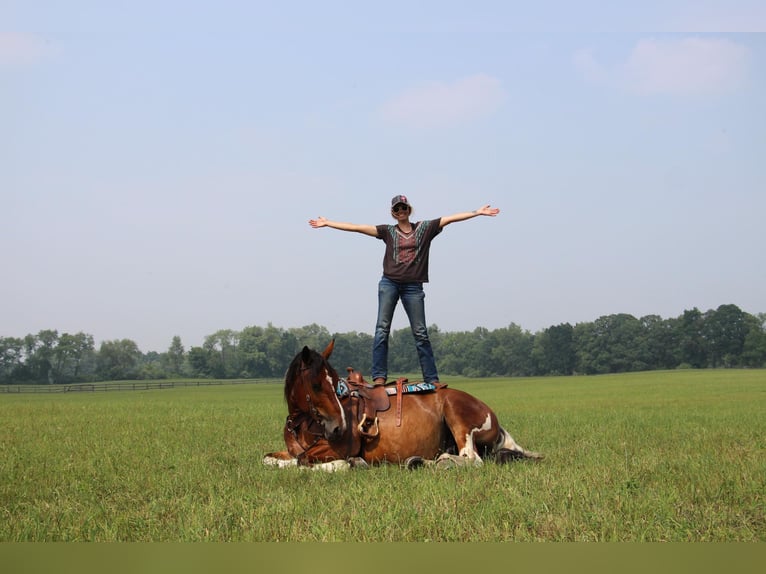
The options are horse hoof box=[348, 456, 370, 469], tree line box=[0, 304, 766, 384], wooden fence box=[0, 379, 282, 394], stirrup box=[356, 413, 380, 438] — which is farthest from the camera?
tree line box=[0, 304, 766, 384]

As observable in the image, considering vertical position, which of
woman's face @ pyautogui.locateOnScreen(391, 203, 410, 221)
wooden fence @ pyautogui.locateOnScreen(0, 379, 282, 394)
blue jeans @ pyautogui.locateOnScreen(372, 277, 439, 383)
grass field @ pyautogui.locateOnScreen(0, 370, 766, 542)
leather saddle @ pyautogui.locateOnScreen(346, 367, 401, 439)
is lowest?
wooden fence @ pyautogui.locateOnScreen(0, 379, 282, 394)

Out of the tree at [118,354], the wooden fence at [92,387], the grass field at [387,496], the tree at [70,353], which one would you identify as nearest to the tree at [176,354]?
the tree at [118,354]

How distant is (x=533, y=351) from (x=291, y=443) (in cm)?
11752

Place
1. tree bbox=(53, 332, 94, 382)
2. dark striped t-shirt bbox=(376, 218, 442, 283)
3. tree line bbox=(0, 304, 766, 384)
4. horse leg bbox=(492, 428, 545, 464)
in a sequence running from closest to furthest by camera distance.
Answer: horse leg bbox=(492, 428, 545, 464) < dark striped t-shirt bbox=(376, 218, 442, 283) < tree line bbox=(0, 304, 766, 384) < tree bbox=(53, 332, 94, 382)

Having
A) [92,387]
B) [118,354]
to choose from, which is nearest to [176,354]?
[118,354]

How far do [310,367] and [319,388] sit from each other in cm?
29

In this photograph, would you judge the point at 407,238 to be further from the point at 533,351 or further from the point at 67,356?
the point at 67,356

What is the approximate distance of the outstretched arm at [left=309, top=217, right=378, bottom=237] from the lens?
11.1 meters

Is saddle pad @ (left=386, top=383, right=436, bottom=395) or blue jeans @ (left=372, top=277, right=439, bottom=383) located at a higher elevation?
blue jeans @ (left=372, top=277, right=439, bottom=383)

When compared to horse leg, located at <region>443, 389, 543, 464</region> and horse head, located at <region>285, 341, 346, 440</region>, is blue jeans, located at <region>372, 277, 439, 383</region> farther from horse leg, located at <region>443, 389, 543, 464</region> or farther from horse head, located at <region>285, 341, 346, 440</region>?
horse head, located at <region>285, 341, 346, 440</region>

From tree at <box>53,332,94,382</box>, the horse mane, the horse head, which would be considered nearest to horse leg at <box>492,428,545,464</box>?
the horse head

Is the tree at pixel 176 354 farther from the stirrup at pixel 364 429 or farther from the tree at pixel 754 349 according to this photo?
the stirrup at pixel 364 429

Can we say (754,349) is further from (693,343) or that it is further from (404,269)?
(404,269)

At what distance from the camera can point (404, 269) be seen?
10.8 m
